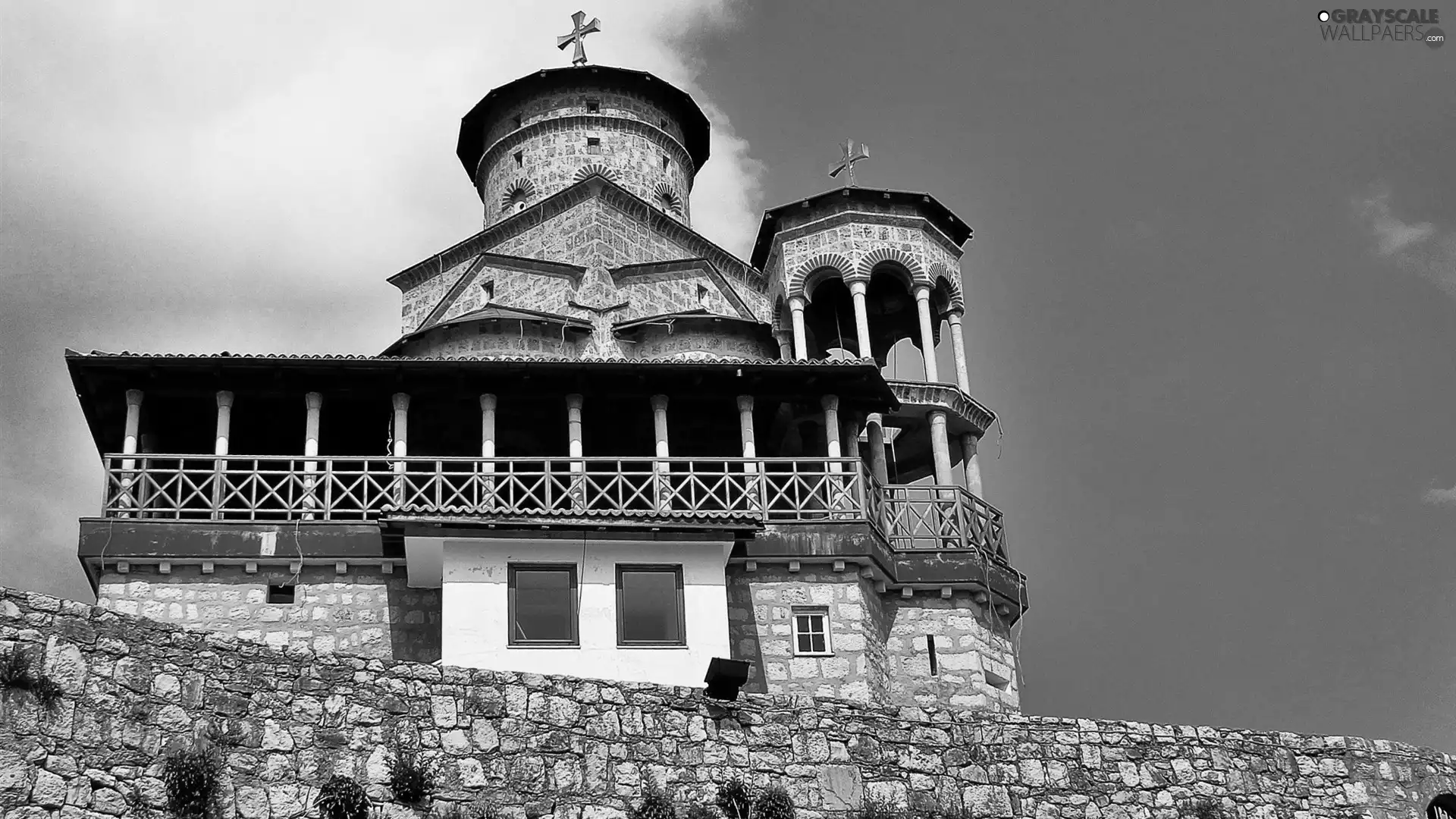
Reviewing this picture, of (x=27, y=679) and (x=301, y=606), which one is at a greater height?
(x=301, y=606)

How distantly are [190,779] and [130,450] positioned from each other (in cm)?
1286

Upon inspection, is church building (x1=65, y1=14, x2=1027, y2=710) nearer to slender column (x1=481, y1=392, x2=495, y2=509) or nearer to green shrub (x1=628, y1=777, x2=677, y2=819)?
slender column (x1=481, y1=392, x2=495, y2=509)

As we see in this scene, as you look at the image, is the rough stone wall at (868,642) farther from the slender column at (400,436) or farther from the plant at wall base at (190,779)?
the plant at wall base at (190,779)

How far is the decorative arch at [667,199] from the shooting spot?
4034 centimetres

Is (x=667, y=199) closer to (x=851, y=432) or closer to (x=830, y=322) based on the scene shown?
(x=830, y=322)

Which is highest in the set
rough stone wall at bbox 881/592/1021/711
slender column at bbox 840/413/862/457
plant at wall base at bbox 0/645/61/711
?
slender column at bbox 840/413/862/457

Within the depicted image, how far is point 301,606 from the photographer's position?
25.3 metres

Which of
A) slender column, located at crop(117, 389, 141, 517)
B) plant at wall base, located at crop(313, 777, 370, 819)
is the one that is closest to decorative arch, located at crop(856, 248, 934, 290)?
slender column, located at crop(117, 389, 141, 517)

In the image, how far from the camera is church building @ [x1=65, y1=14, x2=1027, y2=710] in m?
23.6

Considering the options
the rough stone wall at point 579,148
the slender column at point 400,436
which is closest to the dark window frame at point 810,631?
the slender column at point 400,436

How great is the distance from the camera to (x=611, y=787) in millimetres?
15984

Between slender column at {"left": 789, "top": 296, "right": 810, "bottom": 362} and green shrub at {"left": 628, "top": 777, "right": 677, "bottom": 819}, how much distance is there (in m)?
15.6

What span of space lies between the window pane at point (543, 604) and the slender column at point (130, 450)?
6.48m

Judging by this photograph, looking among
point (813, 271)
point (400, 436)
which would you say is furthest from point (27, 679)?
point (813, 271)
